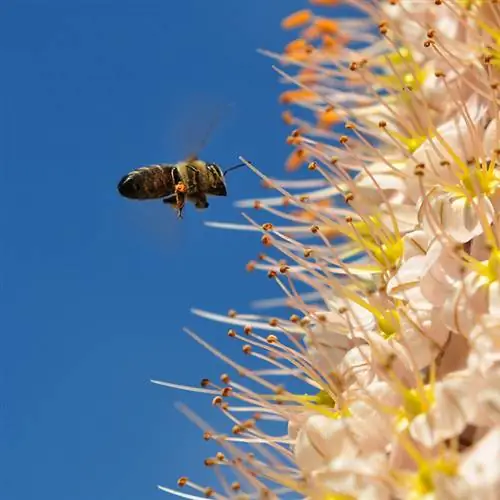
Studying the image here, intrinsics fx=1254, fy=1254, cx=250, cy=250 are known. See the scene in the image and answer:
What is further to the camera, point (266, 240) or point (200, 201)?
point (200, 201)

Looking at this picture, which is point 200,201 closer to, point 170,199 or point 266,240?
point 170,199

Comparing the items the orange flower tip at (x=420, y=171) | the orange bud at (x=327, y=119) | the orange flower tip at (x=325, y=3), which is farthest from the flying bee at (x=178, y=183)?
the orange flower tip at (x=420, y=171)

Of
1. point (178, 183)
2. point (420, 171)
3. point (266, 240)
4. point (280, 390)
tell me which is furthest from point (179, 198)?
point (420, 171)

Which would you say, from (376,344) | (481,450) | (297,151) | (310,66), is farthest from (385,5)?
(481,450)

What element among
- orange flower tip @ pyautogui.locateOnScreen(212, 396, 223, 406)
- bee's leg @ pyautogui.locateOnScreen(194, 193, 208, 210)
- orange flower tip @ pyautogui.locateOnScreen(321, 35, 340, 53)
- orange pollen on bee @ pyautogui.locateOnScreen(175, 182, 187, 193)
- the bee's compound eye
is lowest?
orange flower tip @ pyautogui.locateOnScreen(212, 396, 223, 406)

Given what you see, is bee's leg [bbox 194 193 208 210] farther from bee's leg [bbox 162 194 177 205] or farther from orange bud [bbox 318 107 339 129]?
orange bud [bbox 318 107 339 129]

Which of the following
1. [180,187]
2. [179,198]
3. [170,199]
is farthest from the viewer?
[170,199]

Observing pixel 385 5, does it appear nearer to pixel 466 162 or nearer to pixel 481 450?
pixel 466 162

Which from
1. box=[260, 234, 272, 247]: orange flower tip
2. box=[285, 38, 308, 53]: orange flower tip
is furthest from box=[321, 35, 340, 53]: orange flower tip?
box=[260, 234, 272, 247]: orange flower tip

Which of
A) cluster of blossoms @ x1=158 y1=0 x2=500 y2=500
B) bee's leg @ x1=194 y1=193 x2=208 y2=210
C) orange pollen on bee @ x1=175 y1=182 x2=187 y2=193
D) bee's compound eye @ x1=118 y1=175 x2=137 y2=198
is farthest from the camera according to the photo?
bee's leg @ x1=194 y1=193 x2=208 y2=210
